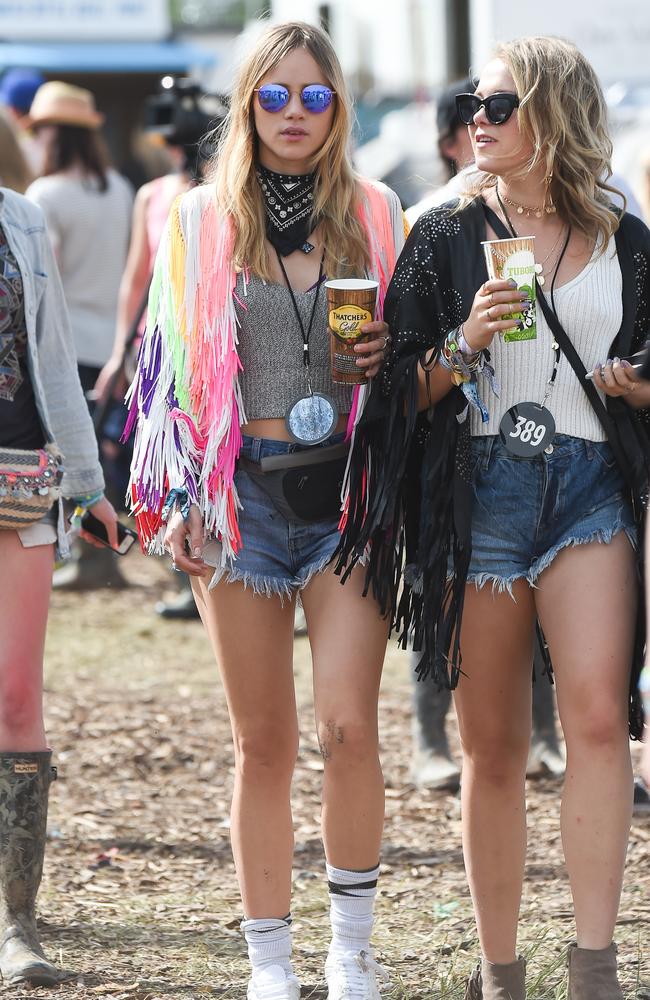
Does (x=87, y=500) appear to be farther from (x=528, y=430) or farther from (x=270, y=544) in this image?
(x=528, y=430)

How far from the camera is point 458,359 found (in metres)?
3.11

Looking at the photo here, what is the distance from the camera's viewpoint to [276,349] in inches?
133

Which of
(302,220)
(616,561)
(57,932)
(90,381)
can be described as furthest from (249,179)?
(90,381)

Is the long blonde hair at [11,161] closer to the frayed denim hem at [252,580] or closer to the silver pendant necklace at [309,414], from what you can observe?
the silver pendant necklace at [309,414]

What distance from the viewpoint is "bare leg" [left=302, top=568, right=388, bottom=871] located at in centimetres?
324

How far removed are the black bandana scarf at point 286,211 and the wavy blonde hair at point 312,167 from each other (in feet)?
0.08

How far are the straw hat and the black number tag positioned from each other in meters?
4.78

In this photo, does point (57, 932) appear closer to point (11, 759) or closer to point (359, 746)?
point (11, 759)

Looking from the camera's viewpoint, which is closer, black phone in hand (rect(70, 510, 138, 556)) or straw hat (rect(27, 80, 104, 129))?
black phone in hand (rect(70, 510, 138, 556))

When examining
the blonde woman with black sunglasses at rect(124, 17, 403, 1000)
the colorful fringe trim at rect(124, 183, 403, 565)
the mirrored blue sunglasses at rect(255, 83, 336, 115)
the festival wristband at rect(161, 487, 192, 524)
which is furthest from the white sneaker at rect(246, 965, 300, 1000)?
the mirrored blue sunglasses at rect(255, 83, 336, 115)

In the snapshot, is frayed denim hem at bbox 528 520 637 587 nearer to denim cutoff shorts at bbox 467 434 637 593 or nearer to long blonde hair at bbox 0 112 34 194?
denim cutoff shorts at bbox 467 434 637 593

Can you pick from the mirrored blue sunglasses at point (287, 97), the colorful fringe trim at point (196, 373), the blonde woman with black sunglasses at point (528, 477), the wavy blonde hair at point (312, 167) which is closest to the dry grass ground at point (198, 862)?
the blonde woman with black sunglasses at point (528, 477)

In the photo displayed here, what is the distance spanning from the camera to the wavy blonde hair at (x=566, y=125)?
10.3 feet

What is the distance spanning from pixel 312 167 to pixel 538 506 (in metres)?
0.95
